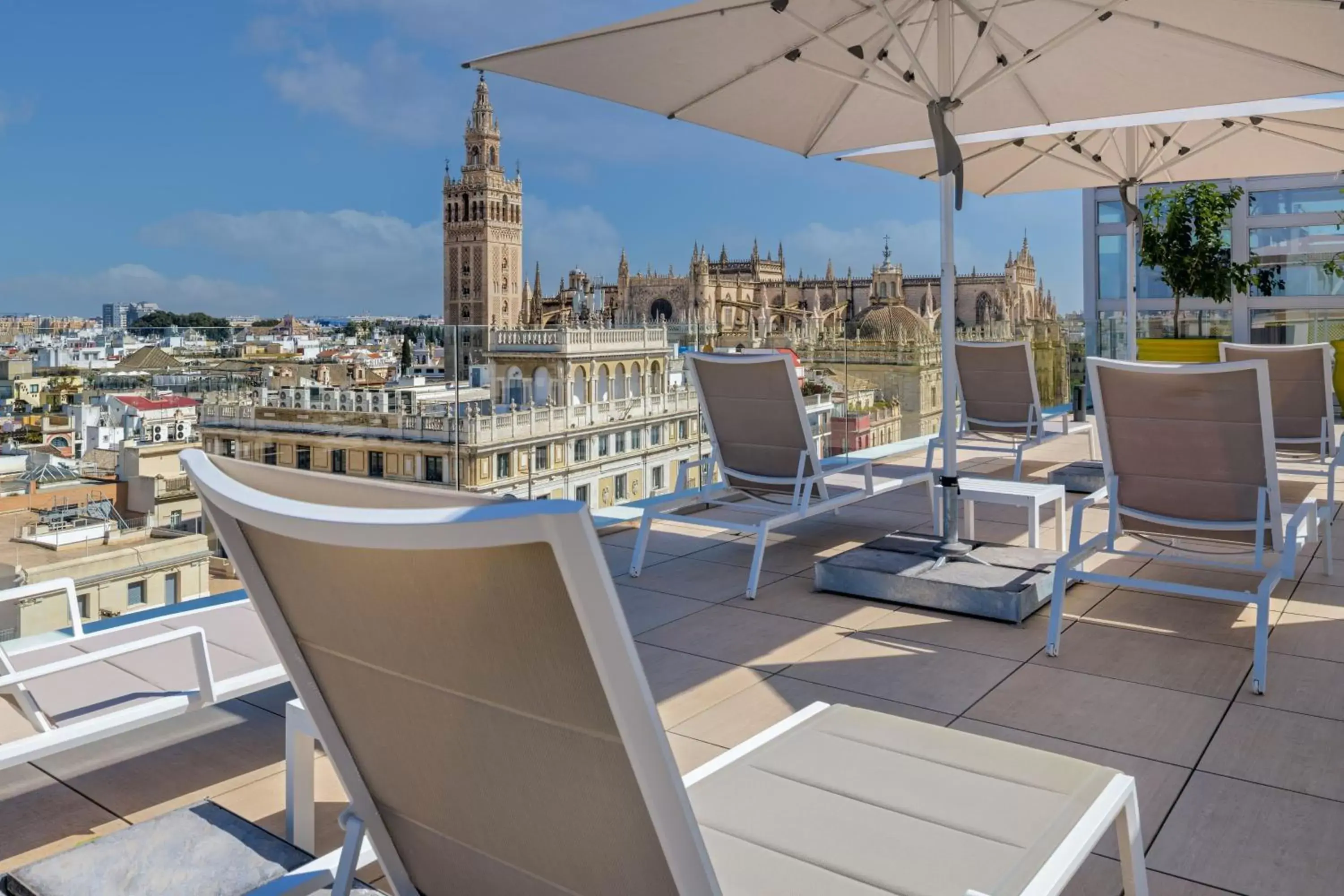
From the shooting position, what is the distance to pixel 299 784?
1.80m

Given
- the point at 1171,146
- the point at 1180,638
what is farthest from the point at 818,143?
the point at 1180,638

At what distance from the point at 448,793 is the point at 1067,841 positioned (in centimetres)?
74

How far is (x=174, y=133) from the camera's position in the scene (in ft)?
241

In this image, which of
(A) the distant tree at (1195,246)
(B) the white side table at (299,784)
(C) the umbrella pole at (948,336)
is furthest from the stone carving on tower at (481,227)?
(B) the white side table at (299,784)

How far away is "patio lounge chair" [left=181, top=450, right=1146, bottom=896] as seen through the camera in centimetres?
77

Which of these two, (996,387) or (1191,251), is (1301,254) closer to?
(1191,251)

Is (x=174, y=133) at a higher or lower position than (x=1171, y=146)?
higher

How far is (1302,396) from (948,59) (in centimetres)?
281

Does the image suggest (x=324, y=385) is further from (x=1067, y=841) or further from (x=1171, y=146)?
(x=1171, y=146)

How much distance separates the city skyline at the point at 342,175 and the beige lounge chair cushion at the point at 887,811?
138ft

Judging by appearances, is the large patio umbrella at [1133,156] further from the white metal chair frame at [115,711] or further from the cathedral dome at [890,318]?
the cathedral dome at [890,318]

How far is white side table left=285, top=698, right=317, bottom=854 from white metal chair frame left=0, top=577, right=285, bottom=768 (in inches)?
14.1

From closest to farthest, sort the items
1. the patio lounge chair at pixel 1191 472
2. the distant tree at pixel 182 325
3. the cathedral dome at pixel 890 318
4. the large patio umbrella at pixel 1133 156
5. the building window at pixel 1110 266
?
the patio lounge chair at pixel 1191 472 < the distant tree at pixel 182 325 < the large patio umbrella at pixel 1133 156 < the building window at pixel 1110 266 < the cathedral dome at pixel 890 318

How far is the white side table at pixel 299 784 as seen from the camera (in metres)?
1.78
